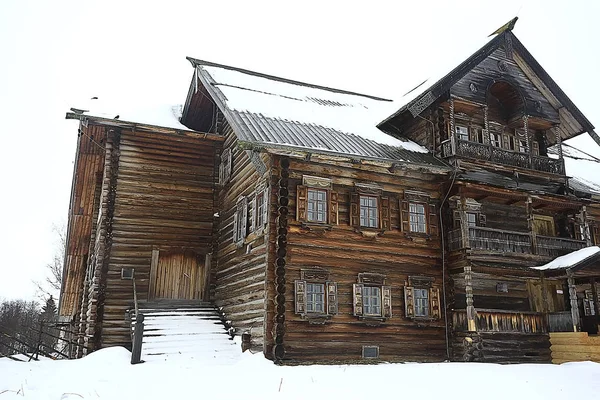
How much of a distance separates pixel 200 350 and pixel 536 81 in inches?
668

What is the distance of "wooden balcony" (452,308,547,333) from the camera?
16734mm

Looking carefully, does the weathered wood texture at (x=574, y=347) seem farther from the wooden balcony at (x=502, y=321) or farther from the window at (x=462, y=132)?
the window at (x=462, y=132)

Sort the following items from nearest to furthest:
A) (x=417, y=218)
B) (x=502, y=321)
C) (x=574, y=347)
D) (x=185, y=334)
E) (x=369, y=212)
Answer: (x=185, y=334) < (x=574, y=347) < (x=369, y=212) < (x=502, y=321) < (x=417, y=218)

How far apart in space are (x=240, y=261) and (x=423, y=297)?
625 centimetres

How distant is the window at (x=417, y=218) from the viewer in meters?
17.7

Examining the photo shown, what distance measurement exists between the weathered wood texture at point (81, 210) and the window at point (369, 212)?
1031 cm

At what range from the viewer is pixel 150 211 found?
19.1m

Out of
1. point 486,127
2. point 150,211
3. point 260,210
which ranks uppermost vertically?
point 486,127

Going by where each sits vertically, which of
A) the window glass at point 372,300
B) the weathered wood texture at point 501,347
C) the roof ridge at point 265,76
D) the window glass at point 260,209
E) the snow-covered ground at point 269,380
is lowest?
the snow-covered ground at point 269,380

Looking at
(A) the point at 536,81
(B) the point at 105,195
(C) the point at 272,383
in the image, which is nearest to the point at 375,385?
(C) the point at 272,383

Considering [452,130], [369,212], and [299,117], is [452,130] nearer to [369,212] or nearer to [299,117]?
[369,212]

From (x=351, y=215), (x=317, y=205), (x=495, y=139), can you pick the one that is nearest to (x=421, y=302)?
(x=351, y=215)

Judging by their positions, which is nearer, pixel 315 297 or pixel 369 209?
pixel 315 297

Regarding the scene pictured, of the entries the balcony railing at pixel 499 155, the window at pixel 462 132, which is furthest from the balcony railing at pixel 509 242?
the window at pixel 462 132
